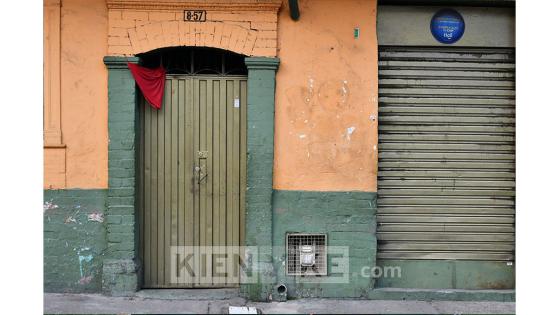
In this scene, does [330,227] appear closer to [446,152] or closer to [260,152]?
[260,152]

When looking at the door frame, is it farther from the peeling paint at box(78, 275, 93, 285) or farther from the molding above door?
the molding above door

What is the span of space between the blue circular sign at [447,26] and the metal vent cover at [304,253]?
2808 millimetres

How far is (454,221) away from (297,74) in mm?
2655

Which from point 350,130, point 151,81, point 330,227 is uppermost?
point 151,81

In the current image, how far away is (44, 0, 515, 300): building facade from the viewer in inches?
261

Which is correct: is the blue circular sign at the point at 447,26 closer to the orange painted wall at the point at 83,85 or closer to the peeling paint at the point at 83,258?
the orange painted wall at the point at 83,85

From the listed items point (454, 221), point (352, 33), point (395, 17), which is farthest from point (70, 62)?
point (454, 221)

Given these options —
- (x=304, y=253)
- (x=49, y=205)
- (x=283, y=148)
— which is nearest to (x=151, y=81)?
(x=283, y=148)

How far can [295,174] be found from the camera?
6719 mm

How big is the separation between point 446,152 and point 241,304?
309 centimetres

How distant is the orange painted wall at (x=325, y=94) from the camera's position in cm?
669

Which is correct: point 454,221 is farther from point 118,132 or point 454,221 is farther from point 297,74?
point 118,132

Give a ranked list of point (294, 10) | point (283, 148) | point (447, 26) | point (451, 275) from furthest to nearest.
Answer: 1. point (451, 275)
2. point (447, 26)
3. point (283, 148)
4. point (294, 10)

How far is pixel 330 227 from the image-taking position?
6.73 meters
